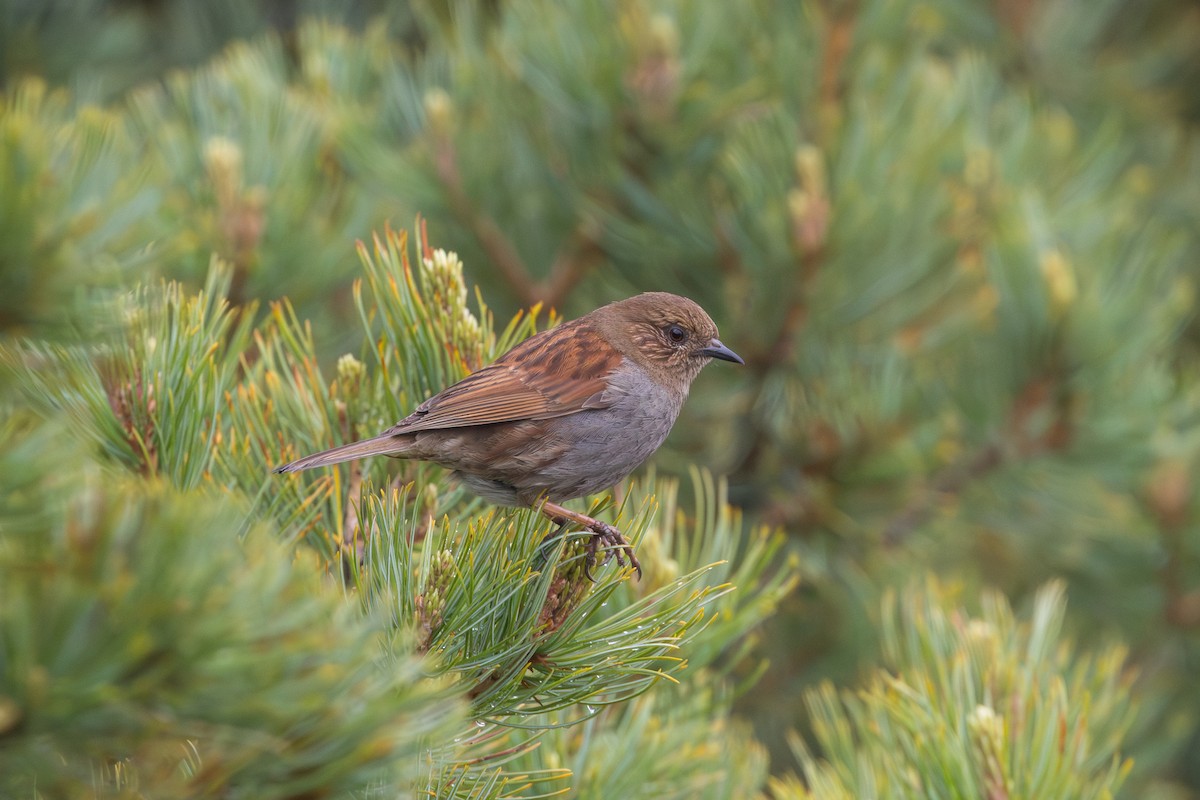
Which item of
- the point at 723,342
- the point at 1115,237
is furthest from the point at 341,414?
the point at 1115,237

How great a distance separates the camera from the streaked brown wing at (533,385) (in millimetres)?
2334

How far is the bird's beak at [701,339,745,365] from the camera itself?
329cm

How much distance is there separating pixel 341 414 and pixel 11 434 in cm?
99

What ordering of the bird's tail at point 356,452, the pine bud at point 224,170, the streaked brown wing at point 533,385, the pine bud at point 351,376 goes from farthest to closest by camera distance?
the pine bud at point 224,170
the streaked brown wing at point 533,385
the pine bud at point 351,376
the bird's tail at point 356,452

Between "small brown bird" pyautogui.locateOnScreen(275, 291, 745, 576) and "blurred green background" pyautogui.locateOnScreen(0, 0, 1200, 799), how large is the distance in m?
0.30

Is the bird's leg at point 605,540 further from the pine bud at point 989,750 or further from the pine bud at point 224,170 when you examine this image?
the pine bud at point 224,170

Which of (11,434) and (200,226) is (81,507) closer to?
(11,434)

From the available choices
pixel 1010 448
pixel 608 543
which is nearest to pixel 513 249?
pixel 1010 448

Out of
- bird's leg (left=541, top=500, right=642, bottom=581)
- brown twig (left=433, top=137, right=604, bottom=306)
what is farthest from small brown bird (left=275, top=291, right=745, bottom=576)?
brown twig (left=433, top=137, right=604, bottom=306)

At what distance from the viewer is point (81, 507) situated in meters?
1.07

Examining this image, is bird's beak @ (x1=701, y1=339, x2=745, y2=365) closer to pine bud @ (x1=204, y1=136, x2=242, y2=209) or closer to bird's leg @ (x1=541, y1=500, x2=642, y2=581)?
bird's leg @ (x1=541, y1=500, x2=642, y2=581)

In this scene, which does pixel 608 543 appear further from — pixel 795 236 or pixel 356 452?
pixel 795 236

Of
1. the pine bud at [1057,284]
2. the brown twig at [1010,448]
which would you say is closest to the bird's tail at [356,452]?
the brown twig at [1010,448]

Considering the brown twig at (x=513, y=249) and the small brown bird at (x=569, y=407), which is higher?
the brown twig at (x=513, y=249)
